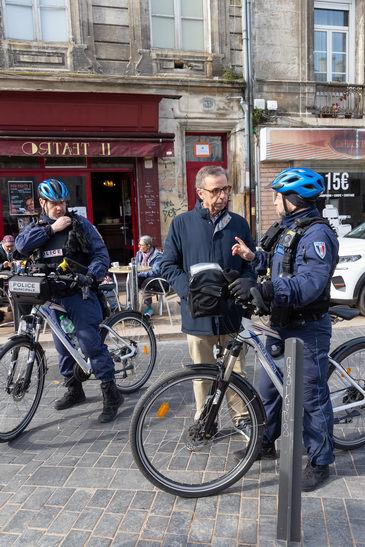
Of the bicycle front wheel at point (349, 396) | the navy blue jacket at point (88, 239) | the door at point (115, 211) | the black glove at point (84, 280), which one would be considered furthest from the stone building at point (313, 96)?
the bicycle front wheel at point (349, 396)

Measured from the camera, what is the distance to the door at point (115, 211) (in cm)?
1054

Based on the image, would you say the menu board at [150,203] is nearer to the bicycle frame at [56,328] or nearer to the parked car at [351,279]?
the parked car at [351,279]

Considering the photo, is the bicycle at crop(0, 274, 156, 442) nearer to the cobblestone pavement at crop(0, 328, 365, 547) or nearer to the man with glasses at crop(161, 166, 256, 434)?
the cobblestone pavement at crop(0, 328, 365, 547)

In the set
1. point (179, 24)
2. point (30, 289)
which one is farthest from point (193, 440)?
point (179, 24)

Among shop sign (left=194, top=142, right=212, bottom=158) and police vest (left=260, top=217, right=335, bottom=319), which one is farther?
shop sign (left=194, top=142, right=212, bottom=158)

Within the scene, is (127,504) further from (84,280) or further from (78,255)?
(78,255)

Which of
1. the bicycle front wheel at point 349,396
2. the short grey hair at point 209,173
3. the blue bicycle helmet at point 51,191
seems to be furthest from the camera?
the blue bicycle helmet at point 51,191

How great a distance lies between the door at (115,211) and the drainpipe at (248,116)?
9.11ft

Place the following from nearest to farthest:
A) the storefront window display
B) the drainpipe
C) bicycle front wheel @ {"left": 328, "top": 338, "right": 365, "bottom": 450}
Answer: bicycle front wheel @ {"left": 328, "top": 338, "right": 365, "bottom": 450}, the drainpipe, the storefront window display

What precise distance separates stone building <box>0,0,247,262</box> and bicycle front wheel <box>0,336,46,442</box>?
22.1 ft

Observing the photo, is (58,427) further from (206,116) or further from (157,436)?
(206,116)

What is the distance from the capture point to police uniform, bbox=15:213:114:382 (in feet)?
12.1

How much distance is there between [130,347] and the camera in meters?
4.46

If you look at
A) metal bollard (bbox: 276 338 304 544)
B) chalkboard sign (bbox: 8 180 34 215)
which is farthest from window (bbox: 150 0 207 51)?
metal bollard (bbox: 276 338 304 544)
